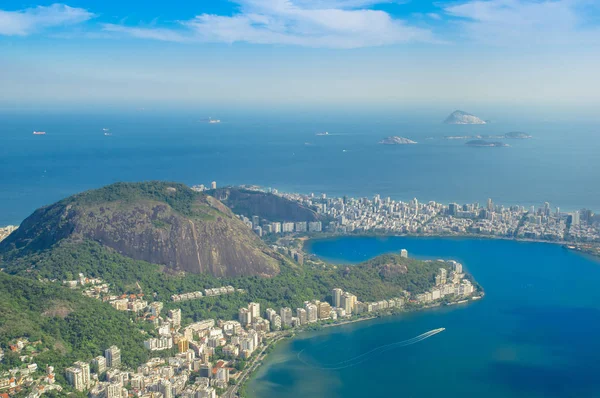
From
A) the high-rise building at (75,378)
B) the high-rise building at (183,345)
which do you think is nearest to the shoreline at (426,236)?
the high-rise building at (183,345)

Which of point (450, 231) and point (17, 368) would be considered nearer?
point (17, 368)

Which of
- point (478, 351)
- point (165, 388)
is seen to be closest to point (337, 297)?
point (478, 351)

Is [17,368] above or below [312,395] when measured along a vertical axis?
above

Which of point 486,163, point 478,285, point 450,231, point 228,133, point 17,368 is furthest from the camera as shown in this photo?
point 228,133

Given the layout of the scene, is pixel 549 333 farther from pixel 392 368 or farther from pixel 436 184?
pixel 436 184

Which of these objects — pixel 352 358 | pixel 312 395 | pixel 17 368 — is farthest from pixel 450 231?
pixel 17 368

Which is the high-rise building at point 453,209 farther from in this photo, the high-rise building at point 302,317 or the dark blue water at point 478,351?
the high-rise building at point 302,317

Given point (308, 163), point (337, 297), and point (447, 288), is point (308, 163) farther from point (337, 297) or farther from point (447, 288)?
point (337, 297)
